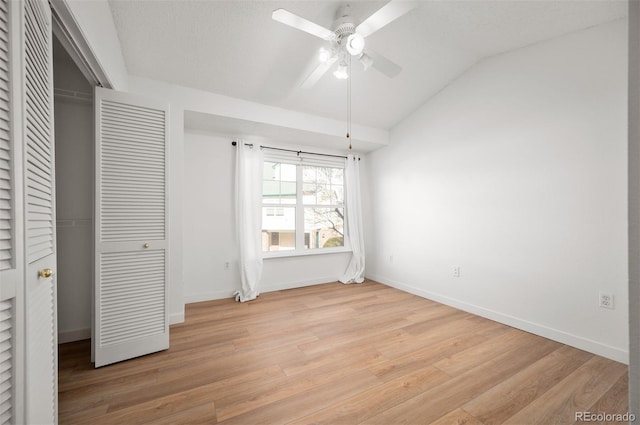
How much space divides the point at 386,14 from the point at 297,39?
3.39ft

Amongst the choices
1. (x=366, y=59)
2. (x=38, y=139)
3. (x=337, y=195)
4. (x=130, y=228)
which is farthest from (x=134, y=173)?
(x=337, y=195)

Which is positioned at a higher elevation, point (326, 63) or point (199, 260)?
point (326, 63)

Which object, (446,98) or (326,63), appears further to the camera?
(446,98)

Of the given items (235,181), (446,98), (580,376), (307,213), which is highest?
(446,98)

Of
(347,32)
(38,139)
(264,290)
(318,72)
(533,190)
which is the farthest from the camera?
(264,290)

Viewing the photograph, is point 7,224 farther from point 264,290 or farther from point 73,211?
point 264,290

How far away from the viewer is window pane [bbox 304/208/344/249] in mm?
4309

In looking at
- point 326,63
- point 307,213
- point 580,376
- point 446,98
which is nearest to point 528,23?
point 446,98

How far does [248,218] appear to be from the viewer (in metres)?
3.56

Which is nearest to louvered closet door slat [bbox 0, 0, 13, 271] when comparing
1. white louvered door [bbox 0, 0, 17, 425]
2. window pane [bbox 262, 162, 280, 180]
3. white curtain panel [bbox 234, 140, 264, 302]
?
white louvered door [bbox 0, 0, 17, 425]

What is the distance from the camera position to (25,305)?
90 centimetres

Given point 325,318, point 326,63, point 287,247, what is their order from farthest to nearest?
point 287,247 → point 325,318 → point 326,63

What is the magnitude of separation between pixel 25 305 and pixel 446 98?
Result: 3.98 m

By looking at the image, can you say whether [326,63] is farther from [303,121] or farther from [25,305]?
[25,305]
